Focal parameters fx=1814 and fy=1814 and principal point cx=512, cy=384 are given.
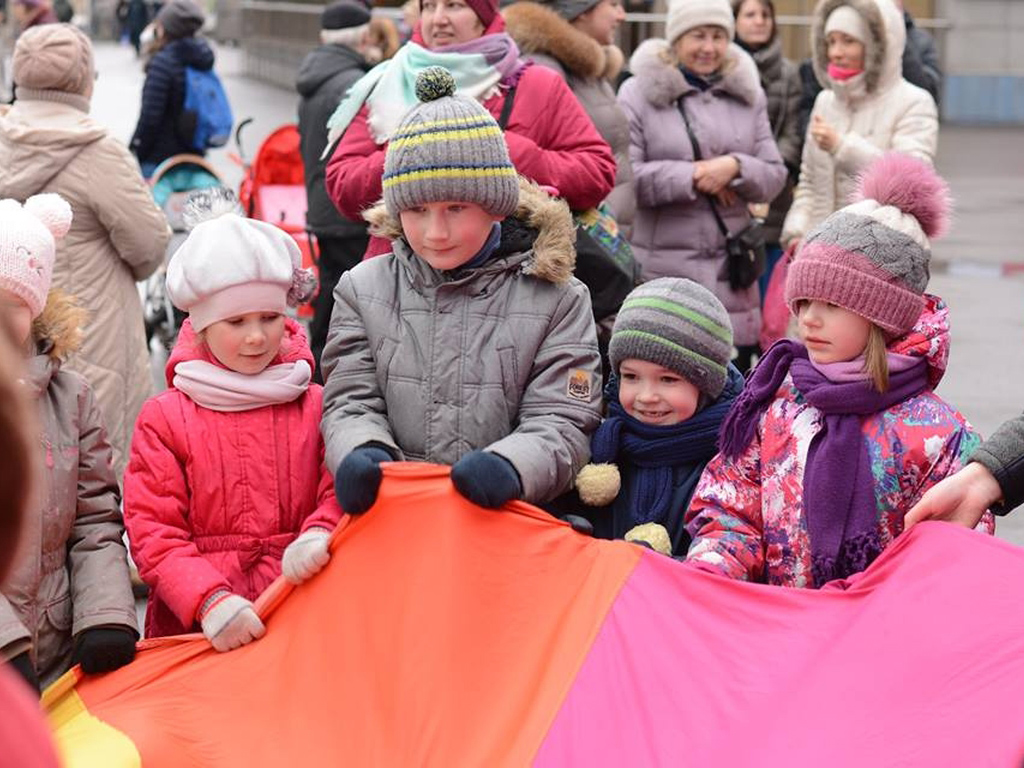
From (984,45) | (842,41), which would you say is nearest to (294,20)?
(984,45)

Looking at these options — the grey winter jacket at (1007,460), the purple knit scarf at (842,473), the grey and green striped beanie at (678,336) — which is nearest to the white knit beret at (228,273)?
the grey and green striped beanie at (678,336)

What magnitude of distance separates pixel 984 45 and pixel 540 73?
69.6 feet

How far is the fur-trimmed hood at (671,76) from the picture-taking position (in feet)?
26.2

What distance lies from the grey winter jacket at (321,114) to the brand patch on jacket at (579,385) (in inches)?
148

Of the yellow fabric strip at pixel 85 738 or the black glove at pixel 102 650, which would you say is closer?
the yellow fabric strip at pixel 85 738

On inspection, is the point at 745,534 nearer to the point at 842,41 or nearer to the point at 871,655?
the point at 871,655

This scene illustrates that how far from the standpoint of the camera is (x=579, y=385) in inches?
180

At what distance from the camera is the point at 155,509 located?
4.50 m

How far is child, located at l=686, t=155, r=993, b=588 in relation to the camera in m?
4.29

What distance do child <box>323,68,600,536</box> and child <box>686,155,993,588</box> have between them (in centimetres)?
43

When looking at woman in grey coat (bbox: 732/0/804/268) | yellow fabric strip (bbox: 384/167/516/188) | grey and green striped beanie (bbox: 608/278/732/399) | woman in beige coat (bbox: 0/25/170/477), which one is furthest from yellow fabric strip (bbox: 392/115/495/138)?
woman in grey coat (bbox: 732/0/804/268)

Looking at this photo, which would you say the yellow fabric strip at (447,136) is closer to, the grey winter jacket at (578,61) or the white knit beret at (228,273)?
the white knit beret at (228,273)

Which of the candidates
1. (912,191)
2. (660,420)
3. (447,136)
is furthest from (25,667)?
(912,191)

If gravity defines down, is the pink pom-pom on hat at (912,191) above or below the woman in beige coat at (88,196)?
above
